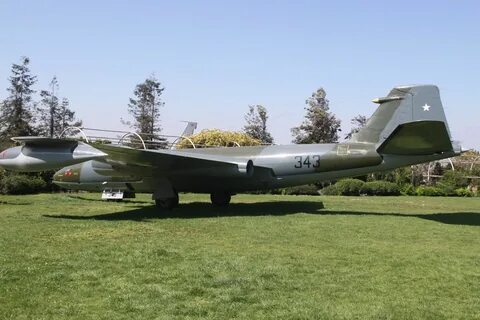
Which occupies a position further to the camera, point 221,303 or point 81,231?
point 81,231

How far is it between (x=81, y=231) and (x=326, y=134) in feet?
154

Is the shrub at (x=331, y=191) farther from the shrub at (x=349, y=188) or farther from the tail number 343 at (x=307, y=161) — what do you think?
the tail number 343 at (x=307, y=161)

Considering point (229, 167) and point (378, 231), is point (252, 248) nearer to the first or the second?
point (378, 231)

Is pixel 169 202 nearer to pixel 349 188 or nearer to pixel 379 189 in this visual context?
pixel 349 188

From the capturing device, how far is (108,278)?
23.0 ft

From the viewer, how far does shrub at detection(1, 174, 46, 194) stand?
25.3 meters

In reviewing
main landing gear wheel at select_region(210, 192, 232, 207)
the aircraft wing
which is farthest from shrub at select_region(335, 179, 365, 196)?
the aircraft wing

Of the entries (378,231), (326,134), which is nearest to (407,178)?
(326,134)

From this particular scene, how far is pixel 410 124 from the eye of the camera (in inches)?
533

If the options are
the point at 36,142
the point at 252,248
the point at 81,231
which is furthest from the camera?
the point at 36,142

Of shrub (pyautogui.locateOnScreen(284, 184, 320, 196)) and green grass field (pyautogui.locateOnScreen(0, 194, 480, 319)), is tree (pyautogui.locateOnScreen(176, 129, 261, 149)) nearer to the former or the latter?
shrub (pyautogui.locateOnScreen(284, 184, 320, 196))

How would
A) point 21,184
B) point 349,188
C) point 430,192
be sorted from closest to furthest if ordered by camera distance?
point 21,184 < point 349,188 < point 430,192

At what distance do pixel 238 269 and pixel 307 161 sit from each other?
31.0 ft

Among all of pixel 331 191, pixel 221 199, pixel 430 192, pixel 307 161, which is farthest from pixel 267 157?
pixel 430 192
